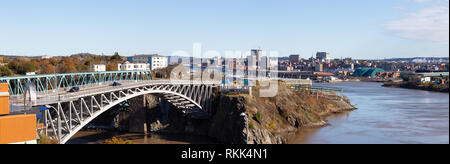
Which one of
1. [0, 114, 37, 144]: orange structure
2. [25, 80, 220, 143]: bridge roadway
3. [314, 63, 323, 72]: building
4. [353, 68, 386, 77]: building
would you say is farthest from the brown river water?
[314, 63, 323, 72]: building

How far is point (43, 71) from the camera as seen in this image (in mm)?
27516

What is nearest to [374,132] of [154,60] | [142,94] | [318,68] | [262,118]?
[262,118]

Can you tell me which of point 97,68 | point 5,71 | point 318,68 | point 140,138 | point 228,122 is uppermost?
point 97,68

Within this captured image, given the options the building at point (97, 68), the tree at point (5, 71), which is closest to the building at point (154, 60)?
the building at point (97, 68)

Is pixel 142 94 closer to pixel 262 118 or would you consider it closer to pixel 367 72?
pixel 262 118

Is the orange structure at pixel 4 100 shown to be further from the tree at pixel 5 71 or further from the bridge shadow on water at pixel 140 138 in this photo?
the tree at pixel 5 71

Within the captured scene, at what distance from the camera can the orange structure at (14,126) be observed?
7273 mm

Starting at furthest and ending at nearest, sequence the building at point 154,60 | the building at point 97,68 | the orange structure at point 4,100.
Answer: the building at point 154,60
the building at point 97,68
the orange structure at point 4,100

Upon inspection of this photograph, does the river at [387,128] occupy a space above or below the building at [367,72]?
below

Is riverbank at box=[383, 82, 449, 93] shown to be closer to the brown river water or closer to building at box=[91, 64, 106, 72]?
the brown river water

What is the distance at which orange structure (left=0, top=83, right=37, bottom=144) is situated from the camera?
23.9ft

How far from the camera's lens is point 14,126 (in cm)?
741
